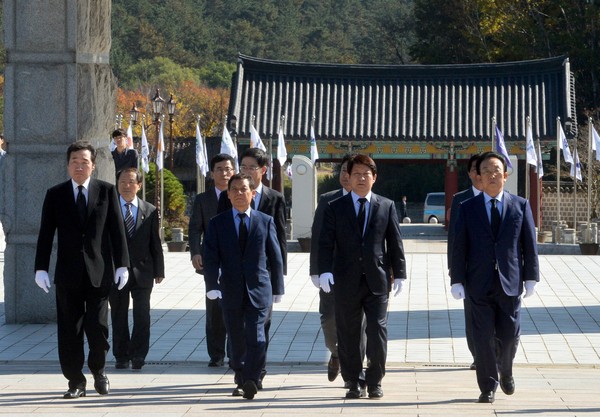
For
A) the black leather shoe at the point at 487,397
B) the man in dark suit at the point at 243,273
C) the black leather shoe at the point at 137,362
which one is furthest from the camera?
the black leather shoe at the point at 137,362

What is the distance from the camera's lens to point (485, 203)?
8.38m

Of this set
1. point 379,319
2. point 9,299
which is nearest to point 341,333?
point 379,319

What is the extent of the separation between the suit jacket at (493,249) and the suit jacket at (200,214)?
230cm

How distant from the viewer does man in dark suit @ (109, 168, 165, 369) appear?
9.82 meters

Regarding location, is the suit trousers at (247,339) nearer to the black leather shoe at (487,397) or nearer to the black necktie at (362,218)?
the black necktie at (362,218)

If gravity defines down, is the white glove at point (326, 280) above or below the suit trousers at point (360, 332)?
above

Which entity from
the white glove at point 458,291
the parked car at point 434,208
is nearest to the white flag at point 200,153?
the parked car at point 434,208

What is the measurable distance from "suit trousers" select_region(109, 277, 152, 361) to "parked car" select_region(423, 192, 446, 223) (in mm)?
31113

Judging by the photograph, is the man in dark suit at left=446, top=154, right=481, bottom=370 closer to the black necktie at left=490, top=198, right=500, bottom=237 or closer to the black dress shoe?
the black necktie at left=490, top=198, right=500, bottom=237

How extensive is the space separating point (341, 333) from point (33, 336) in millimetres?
4055

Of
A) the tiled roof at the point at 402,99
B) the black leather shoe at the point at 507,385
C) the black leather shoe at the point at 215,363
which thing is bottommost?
the black leather shoe at the point at 215,363

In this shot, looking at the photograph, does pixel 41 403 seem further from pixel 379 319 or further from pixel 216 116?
pixel 216 116

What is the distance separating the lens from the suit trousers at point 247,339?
8367 millimetres

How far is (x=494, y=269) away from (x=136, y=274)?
3.14 meters
